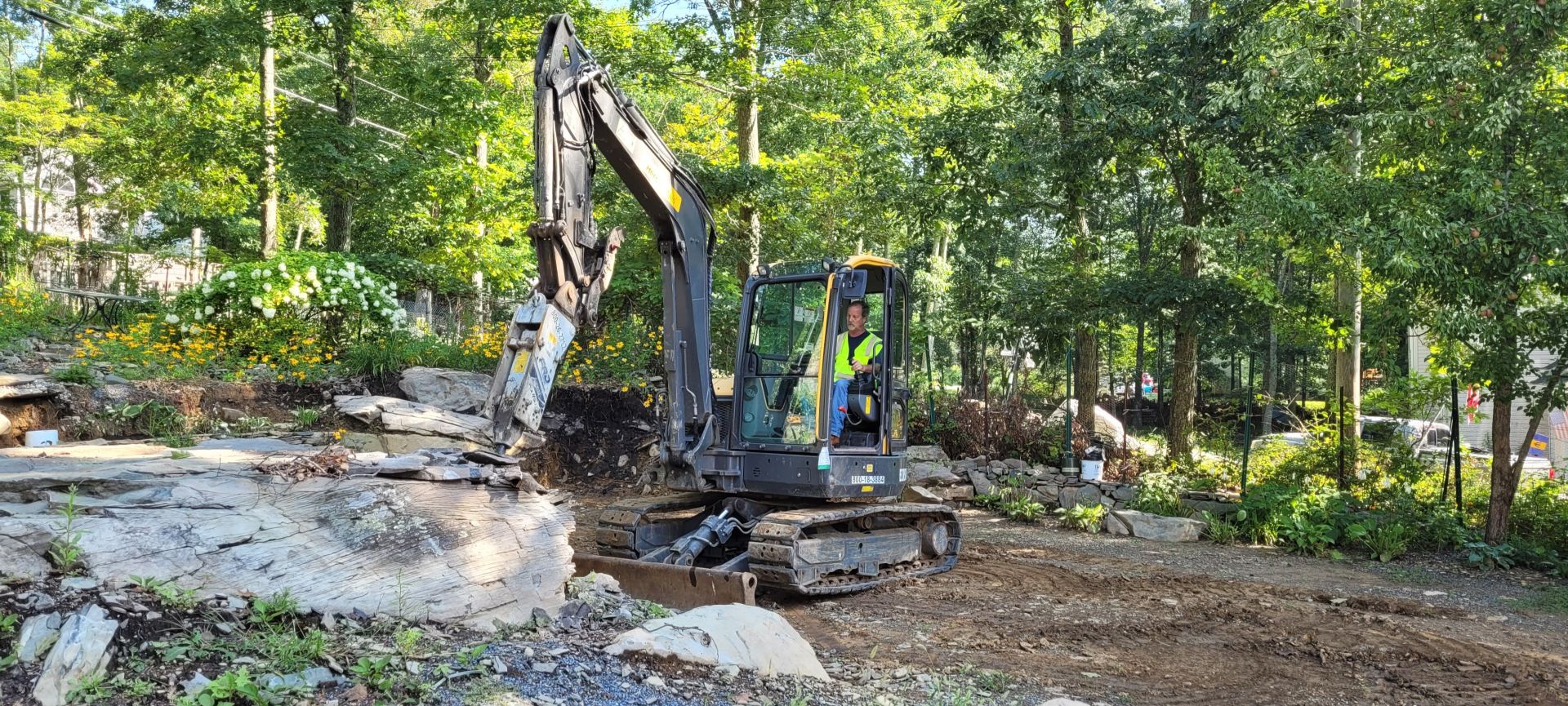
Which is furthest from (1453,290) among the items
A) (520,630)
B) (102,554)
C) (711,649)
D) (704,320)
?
(102,554)

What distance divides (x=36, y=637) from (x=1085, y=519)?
9.36 meters

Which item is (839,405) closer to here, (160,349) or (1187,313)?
(1187,313)

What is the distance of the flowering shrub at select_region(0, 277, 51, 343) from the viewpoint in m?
12.0

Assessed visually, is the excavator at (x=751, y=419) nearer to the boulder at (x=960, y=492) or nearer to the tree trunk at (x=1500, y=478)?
the boulder at (x=960, y=492)

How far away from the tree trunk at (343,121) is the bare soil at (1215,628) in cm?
836

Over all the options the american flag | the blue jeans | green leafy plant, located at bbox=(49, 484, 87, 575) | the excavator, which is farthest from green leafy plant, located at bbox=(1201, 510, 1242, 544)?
green leafy plant, located at bbox=(49, 484, 87, 575)

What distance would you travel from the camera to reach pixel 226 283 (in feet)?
39.3

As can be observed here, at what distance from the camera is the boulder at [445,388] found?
11.8 m

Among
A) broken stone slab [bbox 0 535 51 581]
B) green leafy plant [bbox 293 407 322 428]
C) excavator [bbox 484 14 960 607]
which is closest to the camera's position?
broken stone slab [bbox 0 535 51 581]

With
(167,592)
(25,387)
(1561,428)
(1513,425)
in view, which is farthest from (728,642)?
(1513,425)

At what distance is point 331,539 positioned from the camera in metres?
4.77

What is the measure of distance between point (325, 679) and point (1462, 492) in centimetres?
1053

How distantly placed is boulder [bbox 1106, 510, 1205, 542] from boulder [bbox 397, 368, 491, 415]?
7257 millimetres

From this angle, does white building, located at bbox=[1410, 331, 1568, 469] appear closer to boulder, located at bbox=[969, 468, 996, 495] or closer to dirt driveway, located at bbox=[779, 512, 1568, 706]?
dirt driveway, located at bbox=[779, 512, 1568, 706]
